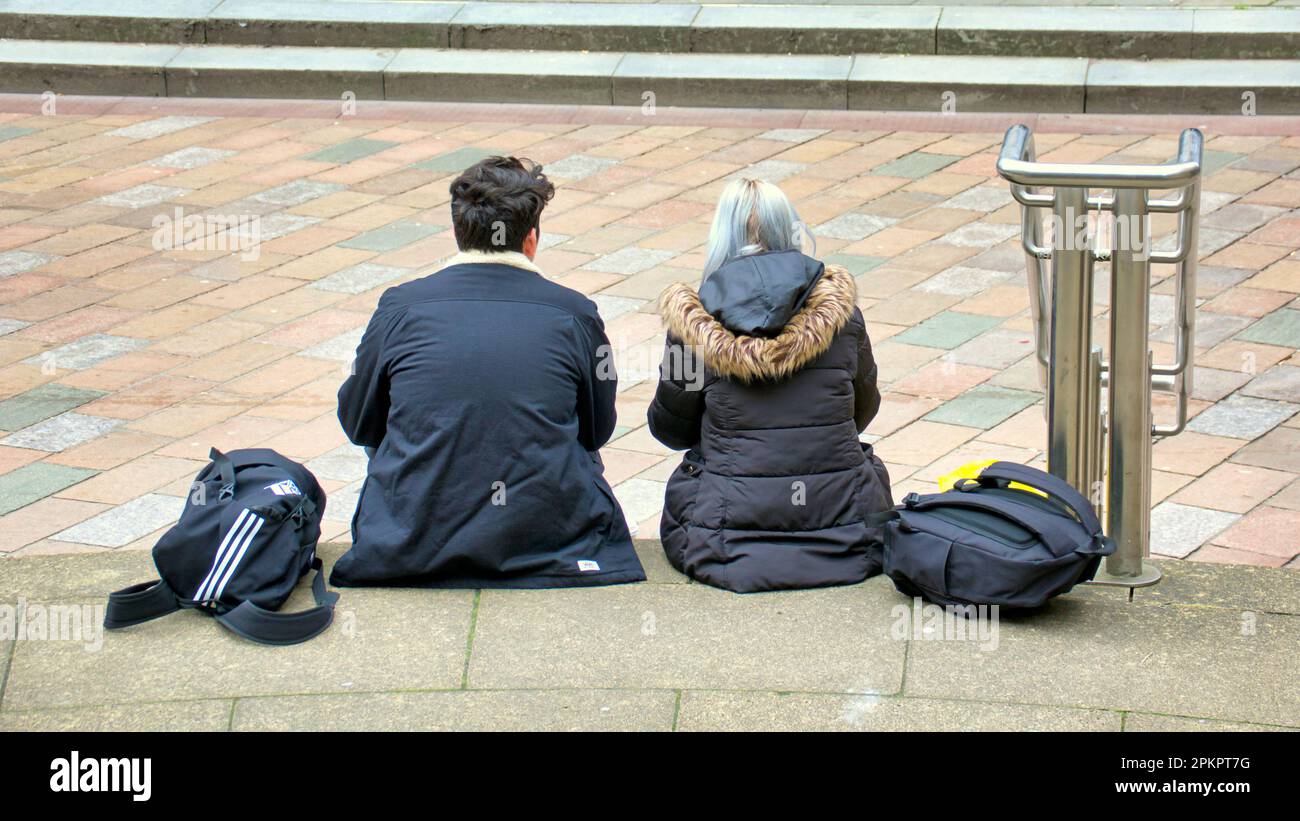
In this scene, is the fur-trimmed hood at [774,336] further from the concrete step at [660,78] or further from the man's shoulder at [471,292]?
the concrete step at [660,78]

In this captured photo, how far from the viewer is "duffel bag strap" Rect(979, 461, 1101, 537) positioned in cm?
345

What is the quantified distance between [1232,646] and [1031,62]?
648 cm

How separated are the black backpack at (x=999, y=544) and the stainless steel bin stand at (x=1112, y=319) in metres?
0.16

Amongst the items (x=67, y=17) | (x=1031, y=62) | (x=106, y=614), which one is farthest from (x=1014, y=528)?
(x=67, y=17)

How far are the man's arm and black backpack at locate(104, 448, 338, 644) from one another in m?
0.28

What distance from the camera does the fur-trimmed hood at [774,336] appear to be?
11.9 ft

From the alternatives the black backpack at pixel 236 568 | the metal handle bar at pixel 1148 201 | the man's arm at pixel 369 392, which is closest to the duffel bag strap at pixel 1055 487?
the metal handle bar at pixel 1148 201

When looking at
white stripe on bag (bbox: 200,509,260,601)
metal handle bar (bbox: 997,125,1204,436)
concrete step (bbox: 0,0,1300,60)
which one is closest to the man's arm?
white stripe on bag (bbox: 200,509,260,601)

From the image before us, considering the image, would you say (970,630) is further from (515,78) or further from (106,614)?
(515,78)

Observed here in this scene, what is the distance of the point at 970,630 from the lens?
344 centimetres

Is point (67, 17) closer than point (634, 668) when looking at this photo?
No

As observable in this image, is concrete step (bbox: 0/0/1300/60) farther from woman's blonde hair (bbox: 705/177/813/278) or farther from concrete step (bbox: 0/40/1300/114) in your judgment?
woman's blonde hair (bbox: 705/177/813/278)

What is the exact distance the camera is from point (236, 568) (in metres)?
3.54

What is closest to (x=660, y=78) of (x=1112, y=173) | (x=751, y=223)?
(x=751, y=223)
